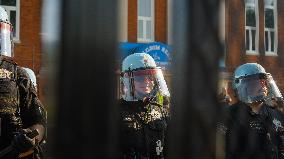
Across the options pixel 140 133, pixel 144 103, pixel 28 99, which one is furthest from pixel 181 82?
pixel 144 103

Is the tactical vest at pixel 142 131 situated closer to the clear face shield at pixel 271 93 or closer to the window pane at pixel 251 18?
the clear face shield at pixel 271 93

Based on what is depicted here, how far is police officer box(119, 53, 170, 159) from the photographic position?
4.38m

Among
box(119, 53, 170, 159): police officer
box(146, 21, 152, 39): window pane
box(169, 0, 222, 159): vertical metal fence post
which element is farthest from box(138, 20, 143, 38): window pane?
box(169, 0, 222, 159): vertical metal fence post

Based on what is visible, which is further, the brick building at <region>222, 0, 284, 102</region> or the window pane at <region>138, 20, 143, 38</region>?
the brick building at <region>222, 0, 284, 102</region>

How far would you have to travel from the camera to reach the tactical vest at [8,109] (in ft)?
10.9

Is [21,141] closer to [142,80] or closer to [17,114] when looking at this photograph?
[17,114]

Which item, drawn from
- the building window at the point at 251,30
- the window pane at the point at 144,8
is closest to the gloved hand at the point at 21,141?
the window pane at the point at 144,8

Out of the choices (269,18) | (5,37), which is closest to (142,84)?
(5,37)

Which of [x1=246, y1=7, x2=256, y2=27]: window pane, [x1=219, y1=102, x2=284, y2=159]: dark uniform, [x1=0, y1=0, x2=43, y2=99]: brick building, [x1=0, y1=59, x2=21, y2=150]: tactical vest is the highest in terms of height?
[x1=246, y1=7, x2=256, y2=27]: window pane

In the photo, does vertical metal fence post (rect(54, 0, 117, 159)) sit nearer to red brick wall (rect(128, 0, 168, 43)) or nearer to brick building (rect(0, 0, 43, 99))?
brick building (rect(0, 0, 43, 99))

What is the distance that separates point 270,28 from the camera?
17.3m

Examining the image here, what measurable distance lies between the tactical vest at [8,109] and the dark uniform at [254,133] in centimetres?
160

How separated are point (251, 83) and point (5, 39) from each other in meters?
2.64

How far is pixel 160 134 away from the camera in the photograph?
4.62 m
